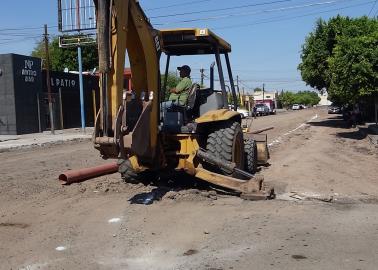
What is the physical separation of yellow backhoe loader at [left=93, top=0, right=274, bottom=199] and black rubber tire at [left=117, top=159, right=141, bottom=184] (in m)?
0.02

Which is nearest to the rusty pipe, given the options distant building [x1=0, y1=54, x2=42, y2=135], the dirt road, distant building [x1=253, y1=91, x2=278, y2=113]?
the dirt road

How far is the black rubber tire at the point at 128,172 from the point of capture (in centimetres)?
900

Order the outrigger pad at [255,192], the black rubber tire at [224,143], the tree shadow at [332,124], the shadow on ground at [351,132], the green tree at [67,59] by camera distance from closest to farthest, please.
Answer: the outrigger pad at [255,192] → the black rubber tire at [224,143] → the shadow on ground at [351,132] → the tree shadow at [332,124] → the green tree at [67,59]

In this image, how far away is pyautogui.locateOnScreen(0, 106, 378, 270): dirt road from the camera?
18.0 feet

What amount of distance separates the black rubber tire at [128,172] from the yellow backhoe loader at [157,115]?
2 cm

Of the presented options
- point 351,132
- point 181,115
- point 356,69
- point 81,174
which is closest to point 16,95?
point 351,132

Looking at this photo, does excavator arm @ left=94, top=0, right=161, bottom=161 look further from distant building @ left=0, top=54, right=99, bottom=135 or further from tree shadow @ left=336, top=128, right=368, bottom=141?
distant building @ left=0, top=54, right=99, bottom=135

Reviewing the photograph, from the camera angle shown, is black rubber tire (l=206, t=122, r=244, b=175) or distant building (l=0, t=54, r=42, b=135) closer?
black rubber tire (l=206, t=122, r=244, b=175)

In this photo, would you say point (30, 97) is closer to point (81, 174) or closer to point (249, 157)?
point (81, 174)

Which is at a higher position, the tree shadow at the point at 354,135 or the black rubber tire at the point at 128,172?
the black rubber tire at the point at 128,172

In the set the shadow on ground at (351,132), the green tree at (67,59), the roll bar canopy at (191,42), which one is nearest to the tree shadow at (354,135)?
the shadow on ground at (351,132)

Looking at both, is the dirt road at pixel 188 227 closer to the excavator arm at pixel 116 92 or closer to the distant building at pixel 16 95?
the excavator arm at pixel 116 92

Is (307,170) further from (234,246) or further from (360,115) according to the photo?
(360,115)

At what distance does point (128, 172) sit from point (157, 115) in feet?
4.70
